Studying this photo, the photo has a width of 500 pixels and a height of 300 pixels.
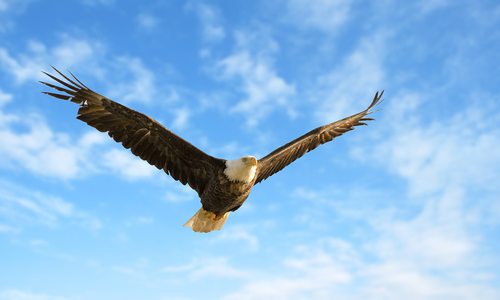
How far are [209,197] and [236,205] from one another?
1.54 feet

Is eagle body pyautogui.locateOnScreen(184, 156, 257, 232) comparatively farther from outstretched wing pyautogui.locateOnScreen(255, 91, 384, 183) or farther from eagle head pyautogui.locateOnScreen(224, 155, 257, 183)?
outstretched wing pyautogui.locateOnScreen(255, 91, 384, 183)

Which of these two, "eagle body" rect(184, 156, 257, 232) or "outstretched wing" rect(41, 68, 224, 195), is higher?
"outstretched wing" rect(41, 68, 224, 195)

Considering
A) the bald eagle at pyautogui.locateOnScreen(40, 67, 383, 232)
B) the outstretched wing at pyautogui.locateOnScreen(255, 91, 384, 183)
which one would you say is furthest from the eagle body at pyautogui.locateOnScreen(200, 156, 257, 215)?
the outstretched wing at pyautogui.locateOnScreen(255, 91, 384, 183)

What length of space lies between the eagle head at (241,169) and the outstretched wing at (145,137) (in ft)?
0.83

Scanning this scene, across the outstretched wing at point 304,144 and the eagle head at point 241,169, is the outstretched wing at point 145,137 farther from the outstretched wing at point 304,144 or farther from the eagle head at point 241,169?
the outstretched wing at point 304,144

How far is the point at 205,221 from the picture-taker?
927 cm

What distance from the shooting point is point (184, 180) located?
904 cm

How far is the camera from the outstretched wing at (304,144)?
9492 mm

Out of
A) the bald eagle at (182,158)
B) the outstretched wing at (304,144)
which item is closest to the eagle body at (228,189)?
the bald eagle at (182,158)

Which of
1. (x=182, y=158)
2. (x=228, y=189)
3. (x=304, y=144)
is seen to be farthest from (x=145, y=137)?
(x=304, y=144)

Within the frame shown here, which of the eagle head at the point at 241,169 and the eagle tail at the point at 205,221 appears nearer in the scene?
the eagle head at the point at 241,169

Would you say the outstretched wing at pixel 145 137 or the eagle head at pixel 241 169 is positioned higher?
the outstretched wing at pixel 145 137

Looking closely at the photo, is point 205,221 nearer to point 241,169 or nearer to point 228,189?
point 228,189

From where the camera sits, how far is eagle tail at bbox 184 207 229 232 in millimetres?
9180
